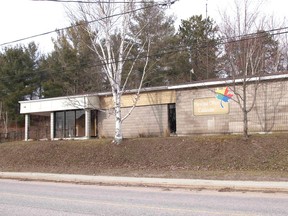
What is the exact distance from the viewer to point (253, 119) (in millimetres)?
25516

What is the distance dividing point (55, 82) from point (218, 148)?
34.0 meters

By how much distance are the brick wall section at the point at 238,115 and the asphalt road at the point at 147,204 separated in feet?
43.3

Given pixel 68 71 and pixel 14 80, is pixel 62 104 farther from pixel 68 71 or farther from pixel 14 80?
pixel 14 80

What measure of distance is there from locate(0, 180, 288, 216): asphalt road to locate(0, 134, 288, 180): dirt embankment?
4.82 meters

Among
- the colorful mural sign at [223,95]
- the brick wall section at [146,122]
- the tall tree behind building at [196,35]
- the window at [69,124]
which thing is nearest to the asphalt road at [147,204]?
the colorful mural sign at [223,95]

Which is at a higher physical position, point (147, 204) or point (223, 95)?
point (223, 95)

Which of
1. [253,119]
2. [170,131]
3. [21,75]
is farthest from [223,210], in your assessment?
[21,75]

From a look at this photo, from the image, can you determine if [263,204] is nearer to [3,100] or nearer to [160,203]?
[160,203]

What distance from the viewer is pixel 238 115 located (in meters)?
26.0

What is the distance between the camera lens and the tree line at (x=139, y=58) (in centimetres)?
2384

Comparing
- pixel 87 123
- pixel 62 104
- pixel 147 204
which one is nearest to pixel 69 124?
pixel 62 104

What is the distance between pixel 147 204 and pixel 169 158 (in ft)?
40.7

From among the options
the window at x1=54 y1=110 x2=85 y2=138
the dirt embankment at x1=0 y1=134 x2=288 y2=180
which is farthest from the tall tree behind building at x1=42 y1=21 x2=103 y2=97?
the dirt embankment at x1=0 y1=134 x2=288 y2=180

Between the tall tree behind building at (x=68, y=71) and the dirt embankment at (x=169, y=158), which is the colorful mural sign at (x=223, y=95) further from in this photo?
the tall tree behind building at (x=68, y=71)
